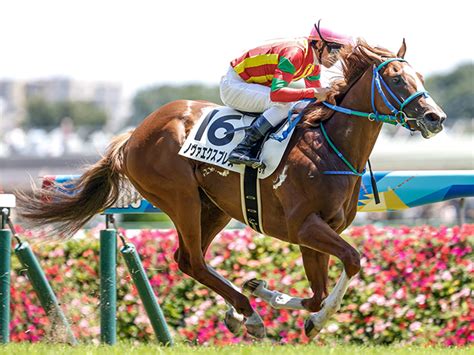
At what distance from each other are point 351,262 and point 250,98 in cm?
129

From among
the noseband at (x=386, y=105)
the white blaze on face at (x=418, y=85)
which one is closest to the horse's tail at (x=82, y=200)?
the noseband at (x=386, y=105)

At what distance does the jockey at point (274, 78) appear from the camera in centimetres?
617

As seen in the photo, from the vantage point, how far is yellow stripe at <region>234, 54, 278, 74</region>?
6.32 m

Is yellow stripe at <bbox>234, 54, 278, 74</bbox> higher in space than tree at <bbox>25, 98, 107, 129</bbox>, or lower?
higher

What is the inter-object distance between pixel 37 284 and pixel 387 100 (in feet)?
8.70

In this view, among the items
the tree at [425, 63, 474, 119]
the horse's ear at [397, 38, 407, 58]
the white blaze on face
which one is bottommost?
the tree at [425, 63, 474, 119]

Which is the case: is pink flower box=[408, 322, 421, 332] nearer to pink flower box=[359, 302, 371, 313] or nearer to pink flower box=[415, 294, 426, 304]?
pink flower box=[415, 294, 426, 304]

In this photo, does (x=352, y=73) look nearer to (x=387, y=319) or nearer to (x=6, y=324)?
(x=387, y=319)

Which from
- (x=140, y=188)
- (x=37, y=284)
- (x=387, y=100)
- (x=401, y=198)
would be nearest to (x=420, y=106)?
(x=387, y=100)

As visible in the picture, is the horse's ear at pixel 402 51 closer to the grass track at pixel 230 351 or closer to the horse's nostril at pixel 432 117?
the horse's nostril at pixel 432 117

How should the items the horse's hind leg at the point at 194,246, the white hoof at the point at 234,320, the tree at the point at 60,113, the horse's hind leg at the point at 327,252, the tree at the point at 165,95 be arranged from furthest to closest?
1. the tree at the point at 60,113
2. the tree at the point at 165,95
3. the horse's hind leg at the point at 194,246
4. the white hoof at the point at 234,320
5. the horse's hind leg at the point at 327,252

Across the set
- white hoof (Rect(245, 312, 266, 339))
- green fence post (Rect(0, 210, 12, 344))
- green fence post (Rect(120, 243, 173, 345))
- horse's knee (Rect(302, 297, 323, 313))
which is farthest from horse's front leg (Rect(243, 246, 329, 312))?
green fence post (Rect(0, 210, 12, 344))

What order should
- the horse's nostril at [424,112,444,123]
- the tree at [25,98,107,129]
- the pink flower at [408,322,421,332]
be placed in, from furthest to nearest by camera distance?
the tree at [25,98,107,129] < the pink flower at [408,322,421,332] < the horse's nostril at [424,112,444,123]

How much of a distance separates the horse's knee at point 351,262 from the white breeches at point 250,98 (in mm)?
966
